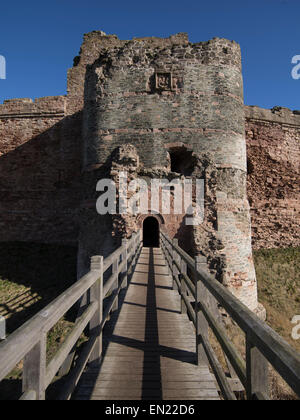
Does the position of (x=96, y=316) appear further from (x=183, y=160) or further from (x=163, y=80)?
(x=163, y=80)

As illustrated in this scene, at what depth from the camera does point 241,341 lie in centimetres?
766

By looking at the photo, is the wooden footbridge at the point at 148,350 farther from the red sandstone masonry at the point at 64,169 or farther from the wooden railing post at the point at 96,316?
the red sandstone masonry at the point at 64,169

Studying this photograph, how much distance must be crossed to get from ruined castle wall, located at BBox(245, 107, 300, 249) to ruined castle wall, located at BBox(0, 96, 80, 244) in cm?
960

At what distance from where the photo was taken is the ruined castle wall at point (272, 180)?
14047 mm

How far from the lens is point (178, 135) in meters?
9.93

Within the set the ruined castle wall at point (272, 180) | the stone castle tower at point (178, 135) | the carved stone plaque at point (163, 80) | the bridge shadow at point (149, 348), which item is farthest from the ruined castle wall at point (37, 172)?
the bridge shadow at point (149, 348)

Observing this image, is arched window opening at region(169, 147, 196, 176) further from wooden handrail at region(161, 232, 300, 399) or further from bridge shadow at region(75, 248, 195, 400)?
wooden handrail at region(161, 232, 300, 399)

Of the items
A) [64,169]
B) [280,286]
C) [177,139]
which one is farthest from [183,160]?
[64,169]

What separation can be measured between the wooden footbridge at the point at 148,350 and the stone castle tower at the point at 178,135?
5.07 metres

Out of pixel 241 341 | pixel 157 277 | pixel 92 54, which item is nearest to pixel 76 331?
pixel 157 277

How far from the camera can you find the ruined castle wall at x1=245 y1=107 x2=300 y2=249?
1405 cm

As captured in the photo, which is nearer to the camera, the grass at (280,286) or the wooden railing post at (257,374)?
the wooden railing post at (257,374)

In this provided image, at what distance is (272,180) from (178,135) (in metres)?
7.22

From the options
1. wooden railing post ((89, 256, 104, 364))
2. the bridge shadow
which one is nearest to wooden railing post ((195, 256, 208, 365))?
the bridge shadow
